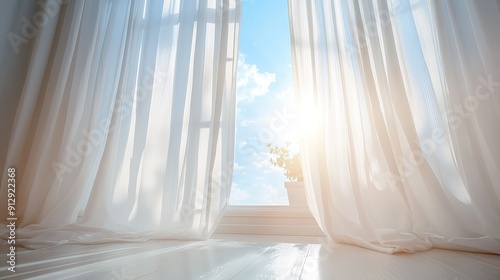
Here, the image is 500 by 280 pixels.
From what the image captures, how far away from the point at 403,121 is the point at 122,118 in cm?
155

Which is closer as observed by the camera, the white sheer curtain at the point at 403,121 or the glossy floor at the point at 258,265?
the glossy floor at the point at 258,265

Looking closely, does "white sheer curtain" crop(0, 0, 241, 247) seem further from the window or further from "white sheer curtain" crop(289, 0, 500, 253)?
"white sheer curtain" crop(289, 0, 500, 253)

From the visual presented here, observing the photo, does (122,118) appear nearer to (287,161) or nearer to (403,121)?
(287,161)

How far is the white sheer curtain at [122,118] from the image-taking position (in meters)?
1.33

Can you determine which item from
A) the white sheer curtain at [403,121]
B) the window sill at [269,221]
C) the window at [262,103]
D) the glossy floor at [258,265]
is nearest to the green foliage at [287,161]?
the window at [262,103]

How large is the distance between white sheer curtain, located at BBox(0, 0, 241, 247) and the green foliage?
47 centimetres

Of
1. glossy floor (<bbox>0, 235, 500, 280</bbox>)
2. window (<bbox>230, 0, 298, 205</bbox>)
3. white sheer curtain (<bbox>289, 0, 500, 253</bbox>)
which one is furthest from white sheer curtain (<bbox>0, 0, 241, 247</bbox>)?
white sheer curtain (<bbox>289, 0, 500, 253</bbox>)

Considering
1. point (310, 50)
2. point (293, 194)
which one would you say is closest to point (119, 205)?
point (293, 194)

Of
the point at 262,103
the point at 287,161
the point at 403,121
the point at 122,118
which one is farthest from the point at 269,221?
the point at 122,118

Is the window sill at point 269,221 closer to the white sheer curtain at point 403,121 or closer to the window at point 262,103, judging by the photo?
the window at point 262,103

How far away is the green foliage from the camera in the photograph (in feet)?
5.45

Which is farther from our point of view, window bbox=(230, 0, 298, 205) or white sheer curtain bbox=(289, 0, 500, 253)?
window bbox=(230, 0, 298, 205)

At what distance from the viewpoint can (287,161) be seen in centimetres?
169

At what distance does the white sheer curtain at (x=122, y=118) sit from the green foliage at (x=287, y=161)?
0.47m
